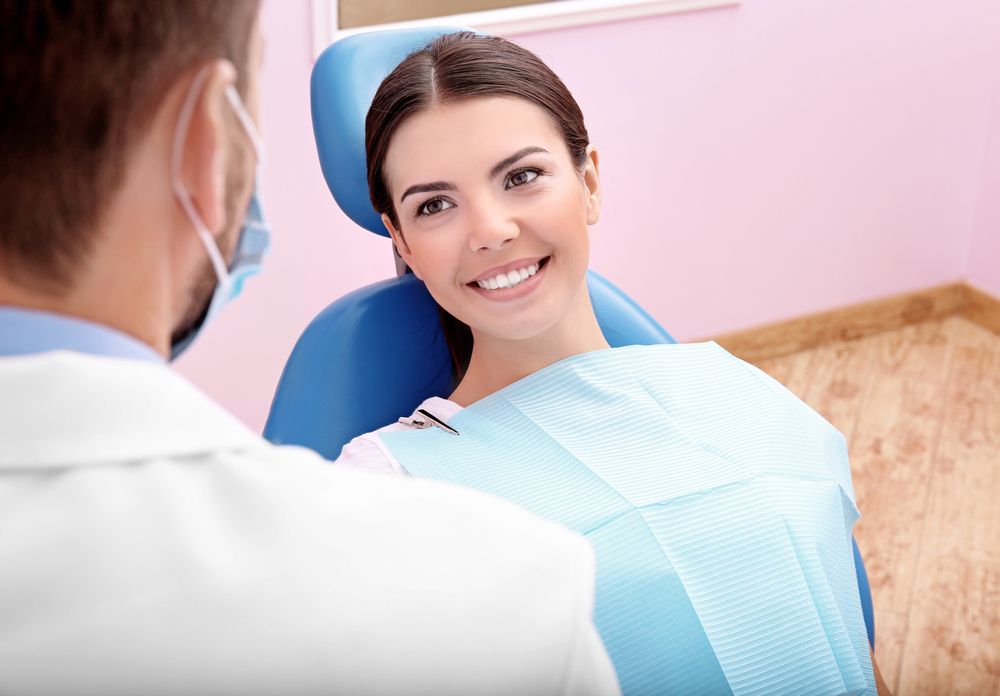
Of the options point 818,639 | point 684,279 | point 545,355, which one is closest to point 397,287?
point 545,355

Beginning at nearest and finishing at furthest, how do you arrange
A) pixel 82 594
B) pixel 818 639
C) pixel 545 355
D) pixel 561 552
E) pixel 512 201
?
pixel 82 594 → pixel 561 552 → pixel 818 639 → pixel 512 201 → pixel 545 355

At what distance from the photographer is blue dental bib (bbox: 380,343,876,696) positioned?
1.20 meters

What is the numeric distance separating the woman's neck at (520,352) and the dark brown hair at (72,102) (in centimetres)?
86

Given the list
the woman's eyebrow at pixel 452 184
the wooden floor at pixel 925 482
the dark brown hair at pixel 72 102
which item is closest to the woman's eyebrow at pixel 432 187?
the woman's eyebrow at pixel 452 184

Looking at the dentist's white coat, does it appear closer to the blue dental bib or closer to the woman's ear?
the blue dental bib

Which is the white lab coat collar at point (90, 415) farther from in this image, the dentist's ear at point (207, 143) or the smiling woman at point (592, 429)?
the smiling woman at point (592, 429)

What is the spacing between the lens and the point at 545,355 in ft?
4.83

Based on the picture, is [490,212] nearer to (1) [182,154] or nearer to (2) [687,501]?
(2) [687,501]

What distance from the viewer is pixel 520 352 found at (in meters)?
1.47

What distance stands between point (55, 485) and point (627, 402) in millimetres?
925

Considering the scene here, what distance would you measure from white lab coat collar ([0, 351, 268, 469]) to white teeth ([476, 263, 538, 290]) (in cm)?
78

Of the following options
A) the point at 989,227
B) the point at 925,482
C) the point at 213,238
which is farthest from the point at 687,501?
the point at 989,227

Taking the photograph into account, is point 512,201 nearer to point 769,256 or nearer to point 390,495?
point 390,495

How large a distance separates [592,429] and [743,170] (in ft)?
4.92
